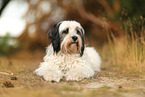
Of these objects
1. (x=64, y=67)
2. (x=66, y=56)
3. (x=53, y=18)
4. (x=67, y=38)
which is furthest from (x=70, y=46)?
(x=53, y=18)

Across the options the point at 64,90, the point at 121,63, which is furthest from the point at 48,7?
the point at 64,90

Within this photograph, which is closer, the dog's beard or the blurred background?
the dog's beard

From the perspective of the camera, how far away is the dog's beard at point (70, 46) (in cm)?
426

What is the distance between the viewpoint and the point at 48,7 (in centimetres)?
1466

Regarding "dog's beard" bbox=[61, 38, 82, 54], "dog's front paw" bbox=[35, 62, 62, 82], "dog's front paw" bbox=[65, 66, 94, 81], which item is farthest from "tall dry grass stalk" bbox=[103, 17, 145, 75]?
"dog's front paw" bbox=[35, 62, 62, 82]

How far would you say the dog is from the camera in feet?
13.9

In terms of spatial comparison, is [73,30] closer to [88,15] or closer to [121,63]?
[121,63]

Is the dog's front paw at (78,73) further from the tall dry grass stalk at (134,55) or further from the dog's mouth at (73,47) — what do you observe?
the tall dry grass stalk at (134,55)

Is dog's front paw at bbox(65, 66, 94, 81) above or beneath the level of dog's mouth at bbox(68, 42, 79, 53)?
beneath

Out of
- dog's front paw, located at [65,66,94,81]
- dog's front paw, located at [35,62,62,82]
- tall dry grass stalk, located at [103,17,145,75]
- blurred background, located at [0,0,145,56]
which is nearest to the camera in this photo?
dog's front paw, located at [35,62,62,82]

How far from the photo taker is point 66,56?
15.1 ft

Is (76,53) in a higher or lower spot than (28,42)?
lower

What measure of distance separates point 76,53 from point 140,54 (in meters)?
2.07

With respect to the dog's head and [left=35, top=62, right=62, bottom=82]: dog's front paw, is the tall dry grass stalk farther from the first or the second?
[left=35, top=62, right=62, bottom=82]: dog's front paw
